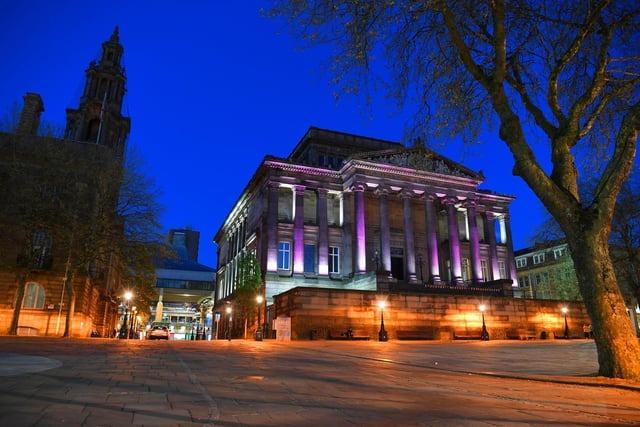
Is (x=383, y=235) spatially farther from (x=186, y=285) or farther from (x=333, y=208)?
(x=186, y=285)

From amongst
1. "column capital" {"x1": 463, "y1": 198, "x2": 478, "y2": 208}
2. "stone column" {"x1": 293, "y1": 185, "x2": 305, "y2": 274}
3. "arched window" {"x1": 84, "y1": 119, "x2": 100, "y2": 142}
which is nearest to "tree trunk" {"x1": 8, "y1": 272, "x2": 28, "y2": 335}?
"stone column" {"x1": 293, "y1": 185, "x2": 305, "y2": 274}

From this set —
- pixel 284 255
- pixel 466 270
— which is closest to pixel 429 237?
pixel 466 270

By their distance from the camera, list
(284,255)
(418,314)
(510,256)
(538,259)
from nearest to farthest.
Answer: (418,314) → (284,255) → (510,256) → (538,259)

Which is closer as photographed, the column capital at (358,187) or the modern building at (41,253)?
the modern building at (41,253)

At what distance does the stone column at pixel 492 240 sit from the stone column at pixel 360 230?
1826 cm

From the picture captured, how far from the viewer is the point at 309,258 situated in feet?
159

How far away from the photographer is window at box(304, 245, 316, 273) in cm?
4794

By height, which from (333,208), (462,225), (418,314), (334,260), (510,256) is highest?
(333,208)

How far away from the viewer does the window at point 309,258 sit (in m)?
47.9

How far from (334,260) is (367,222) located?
19.1ft

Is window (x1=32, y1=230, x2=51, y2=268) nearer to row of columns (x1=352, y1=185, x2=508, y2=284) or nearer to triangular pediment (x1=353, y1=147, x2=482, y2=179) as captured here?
row of columns (x1=352, y1=185, x2=508, y2=284)

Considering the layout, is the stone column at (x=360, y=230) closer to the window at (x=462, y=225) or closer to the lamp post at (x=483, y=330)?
the lamp post at (x=483, y=330)

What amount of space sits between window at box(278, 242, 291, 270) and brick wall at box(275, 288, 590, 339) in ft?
32.5

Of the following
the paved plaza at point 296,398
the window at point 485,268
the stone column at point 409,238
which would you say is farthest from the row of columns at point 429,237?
the paved plaza at point 296,398
